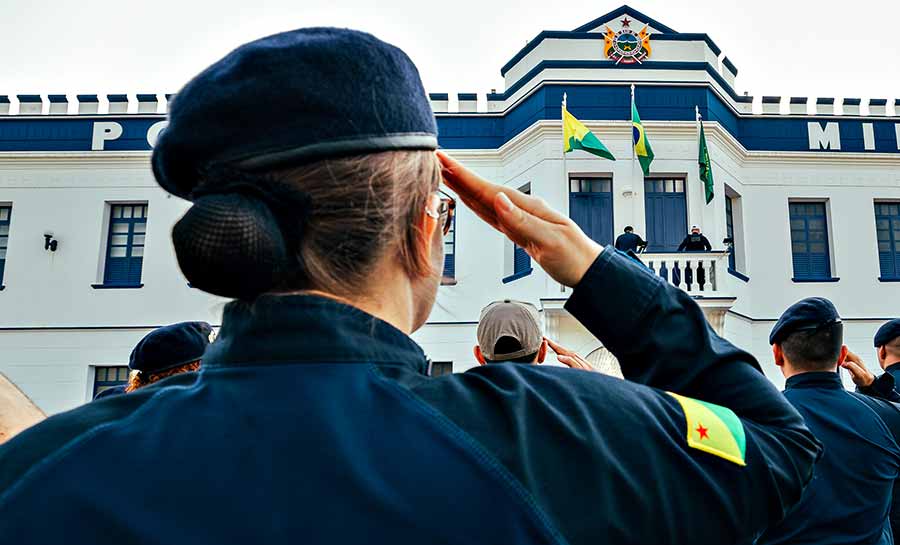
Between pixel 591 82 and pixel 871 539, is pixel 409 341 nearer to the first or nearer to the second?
pixel 871 539

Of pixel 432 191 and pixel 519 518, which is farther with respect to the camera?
pixel 432 191

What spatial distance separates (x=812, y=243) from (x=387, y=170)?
16.9m

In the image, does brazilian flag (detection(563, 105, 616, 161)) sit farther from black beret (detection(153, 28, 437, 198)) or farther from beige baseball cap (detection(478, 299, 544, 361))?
black beret (detection(153, 28, 437, 198))

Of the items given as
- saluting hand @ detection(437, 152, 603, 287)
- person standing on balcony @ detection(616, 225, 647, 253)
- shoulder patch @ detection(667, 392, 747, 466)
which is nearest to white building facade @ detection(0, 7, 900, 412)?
person standing on balcony @ detection(616, 225, 647, 253)

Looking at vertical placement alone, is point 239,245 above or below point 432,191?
below

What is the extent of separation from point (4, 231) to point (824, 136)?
60.5 ft

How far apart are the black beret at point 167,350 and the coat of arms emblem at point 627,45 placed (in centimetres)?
1427

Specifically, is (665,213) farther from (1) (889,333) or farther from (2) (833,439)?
(2) (833,439)

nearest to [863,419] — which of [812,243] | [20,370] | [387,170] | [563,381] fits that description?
[563,381]

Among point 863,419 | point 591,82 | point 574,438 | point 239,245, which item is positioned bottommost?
point 863,419

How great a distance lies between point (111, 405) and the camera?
91cm

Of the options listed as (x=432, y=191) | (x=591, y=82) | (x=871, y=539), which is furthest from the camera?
(x=591, y=82)

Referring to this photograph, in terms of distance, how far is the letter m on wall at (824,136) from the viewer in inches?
635

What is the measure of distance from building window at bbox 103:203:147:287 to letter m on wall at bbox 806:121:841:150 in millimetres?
14968
